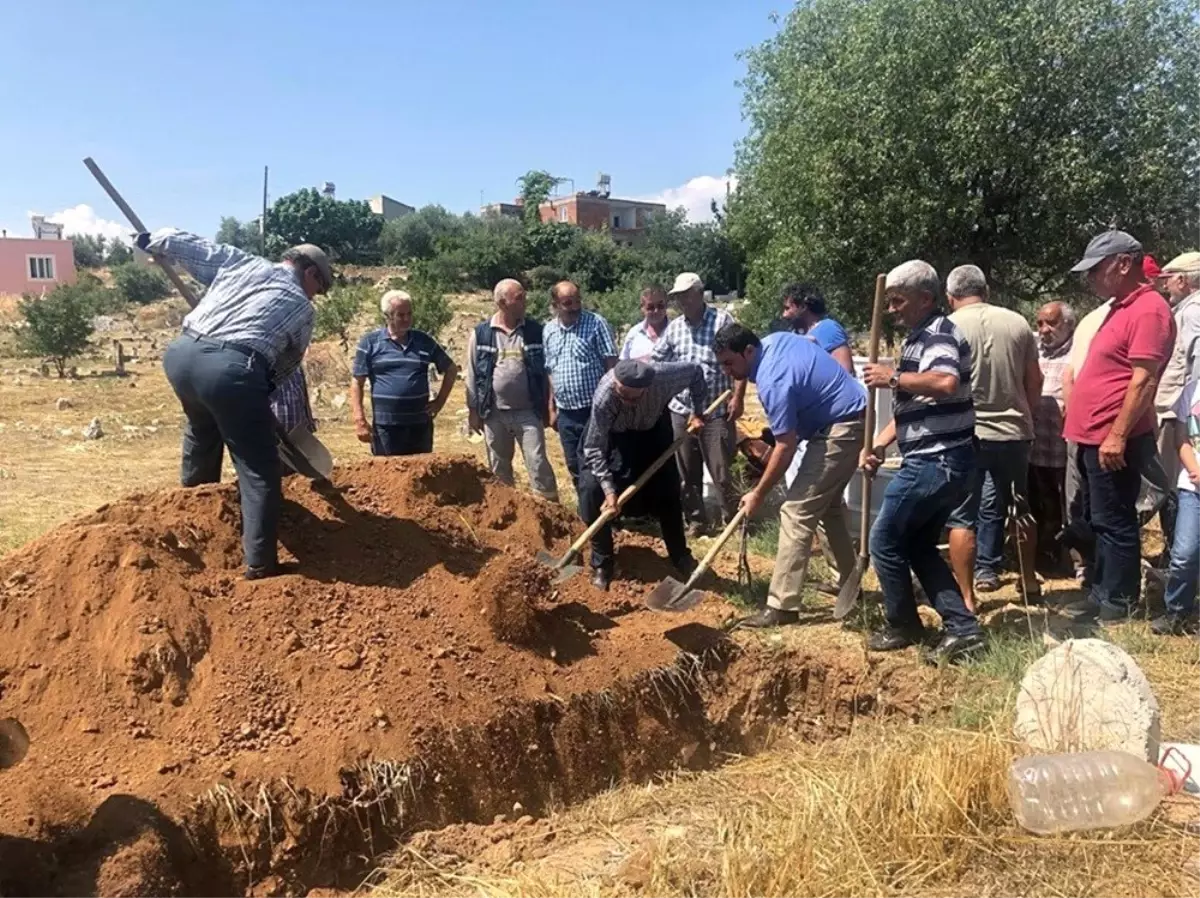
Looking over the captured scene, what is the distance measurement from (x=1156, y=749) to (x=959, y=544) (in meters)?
1.65

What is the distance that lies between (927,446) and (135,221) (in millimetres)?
3869

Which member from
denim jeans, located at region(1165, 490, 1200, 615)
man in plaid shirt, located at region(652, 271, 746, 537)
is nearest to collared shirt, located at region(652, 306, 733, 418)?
man in plaid shirt, located at region(652, 271, 746, 537)

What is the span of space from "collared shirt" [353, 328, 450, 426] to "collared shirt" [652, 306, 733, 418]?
1.59 m

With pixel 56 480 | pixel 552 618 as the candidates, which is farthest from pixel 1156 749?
pixel 56 480

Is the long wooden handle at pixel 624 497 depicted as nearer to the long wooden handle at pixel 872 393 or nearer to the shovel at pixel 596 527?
the shovel at pixel 596 527

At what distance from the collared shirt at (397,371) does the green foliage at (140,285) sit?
A: 4149 cm

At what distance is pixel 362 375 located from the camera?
587cm

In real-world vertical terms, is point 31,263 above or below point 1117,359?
above

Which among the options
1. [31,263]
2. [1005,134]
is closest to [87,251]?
[31,263]

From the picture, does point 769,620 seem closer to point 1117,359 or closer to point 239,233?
point 1117,359

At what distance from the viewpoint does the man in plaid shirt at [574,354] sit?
6027 mm

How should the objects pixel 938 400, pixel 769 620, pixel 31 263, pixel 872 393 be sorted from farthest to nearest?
pixel 31 263
pixel 769 620
pixel 872 393
pixel 938 400

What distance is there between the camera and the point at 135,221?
14.6ft

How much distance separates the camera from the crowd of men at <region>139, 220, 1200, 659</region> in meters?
3.95
